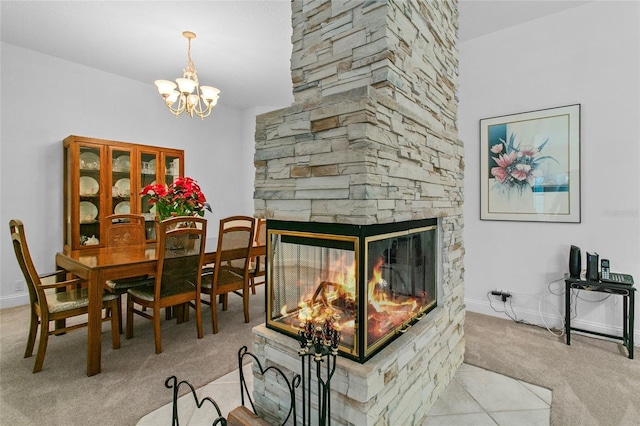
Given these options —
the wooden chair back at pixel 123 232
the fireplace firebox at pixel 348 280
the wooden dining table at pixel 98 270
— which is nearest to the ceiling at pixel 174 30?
the wooden chair back at pixel 123 232

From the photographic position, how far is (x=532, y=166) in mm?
2875

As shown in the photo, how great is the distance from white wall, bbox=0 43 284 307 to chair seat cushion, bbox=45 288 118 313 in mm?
1776

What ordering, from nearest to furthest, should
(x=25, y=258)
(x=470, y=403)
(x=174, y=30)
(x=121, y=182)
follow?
(x=470, y=403)
(x=25, y=258)
(x=174, y=30)
(x=121, y=182)

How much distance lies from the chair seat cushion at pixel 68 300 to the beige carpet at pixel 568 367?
2.67m

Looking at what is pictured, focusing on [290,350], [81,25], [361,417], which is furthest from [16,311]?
[361,417]

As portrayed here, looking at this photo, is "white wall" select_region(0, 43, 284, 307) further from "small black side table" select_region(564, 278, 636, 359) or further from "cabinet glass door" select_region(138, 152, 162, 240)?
A: "small black side table" select_region(564, 278, 636, 359)

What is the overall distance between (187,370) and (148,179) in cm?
288

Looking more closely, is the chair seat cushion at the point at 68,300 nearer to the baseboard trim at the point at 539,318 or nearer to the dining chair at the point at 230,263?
the dining chair at the point at 230,263

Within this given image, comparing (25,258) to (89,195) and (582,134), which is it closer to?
(89,195)

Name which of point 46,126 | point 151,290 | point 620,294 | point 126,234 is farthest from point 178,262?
point 620,294

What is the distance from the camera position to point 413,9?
1529 millimetres

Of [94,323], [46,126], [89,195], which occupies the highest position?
[46,126]

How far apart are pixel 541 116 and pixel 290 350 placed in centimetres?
294

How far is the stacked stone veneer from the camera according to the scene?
123cm
